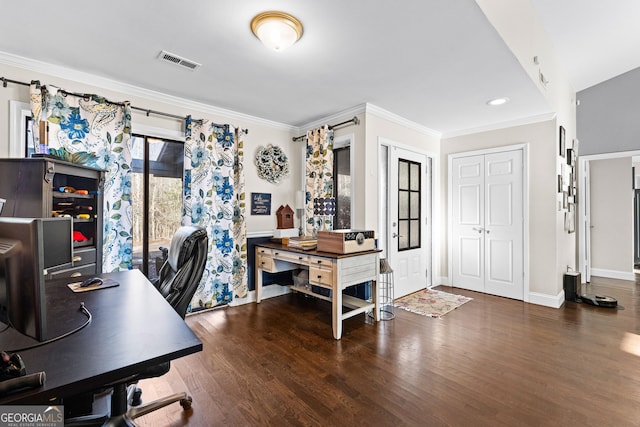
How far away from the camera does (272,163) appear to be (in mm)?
4082

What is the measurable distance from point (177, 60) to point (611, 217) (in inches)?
275

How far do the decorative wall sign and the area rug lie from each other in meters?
2.14

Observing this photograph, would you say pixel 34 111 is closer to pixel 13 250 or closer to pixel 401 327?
pixel 13 250

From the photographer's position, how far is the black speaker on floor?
3.85 metres

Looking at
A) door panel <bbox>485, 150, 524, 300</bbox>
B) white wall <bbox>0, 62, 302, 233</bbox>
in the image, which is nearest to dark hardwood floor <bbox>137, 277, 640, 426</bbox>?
door panel <bbox>485, 150, 524, 300</bbox>

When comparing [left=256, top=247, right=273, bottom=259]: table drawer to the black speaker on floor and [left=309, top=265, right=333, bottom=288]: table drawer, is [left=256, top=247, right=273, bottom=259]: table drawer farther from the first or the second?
the black speaker on floor

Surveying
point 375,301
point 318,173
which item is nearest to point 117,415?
point 375,301

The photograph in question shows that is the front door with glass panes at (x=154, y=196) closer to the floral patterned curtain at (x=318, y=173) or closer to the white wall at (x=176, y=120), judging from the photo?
the white wall at (x=176, y=120)

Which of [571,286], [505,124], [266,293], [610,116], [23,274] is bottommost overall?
[266,293]

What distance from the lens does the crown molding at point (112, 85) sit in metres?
2.44

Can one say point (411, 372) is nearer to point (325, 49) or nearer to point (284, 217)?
point (284, 217)

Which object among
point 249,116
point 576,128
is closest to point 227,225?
point 249,116

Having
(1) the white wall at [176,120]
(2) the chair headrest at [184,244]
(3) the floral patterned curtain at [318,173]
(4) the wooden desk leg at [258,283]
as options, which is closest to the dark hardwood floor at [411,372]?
(4) the wooden desk leg at [258,283]

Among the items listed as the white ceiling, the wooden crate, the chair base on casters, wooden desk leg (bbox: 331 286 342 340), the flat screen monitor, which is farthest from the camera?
the wooden crate
